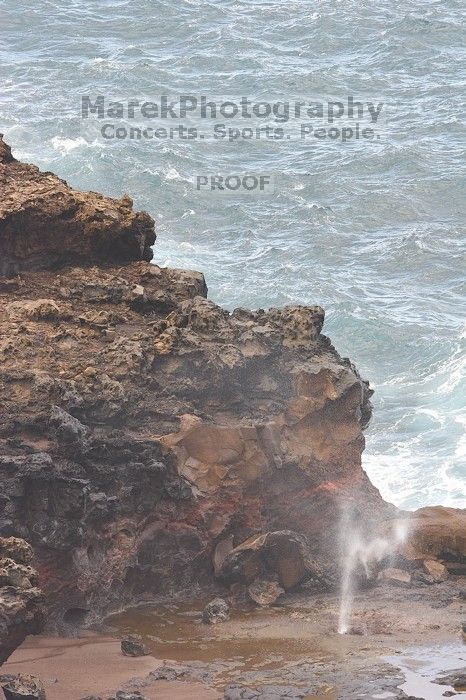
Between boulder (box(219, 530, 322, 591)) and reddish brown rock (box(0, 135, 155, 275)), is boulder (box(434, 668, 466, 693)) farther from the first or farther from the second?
reddish brown rock (box(0, 135, 155, 275))

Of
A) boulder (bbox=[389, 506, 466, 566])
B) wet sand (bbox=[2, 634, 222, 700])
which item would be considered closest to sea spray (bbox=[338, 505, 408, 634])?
boulder (bbox=[389, 506, 466, 566])

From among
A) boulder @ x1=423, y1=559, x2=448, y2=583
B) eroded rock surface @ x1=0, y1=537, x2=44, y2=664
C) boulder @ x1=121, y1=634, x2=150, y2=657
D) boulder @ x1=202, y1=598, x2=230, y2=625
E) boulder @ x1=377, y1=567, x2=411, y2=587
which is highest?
eroded rock surface @ x1=0, y1=537, x2=44, y2=664

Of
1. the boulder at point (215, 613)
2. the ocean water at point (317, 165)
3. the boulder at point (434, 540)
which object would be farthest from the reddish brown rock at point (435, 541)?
the ocean water at point (317, 165)

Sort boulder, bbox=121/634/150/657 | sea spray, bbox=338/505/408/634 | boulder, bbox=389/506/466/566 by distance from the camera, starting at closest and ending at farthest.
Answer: boulder, bbox=121/634/150/657 → sea spray, bbox=338/505/408/634 → boulder, bbox=389/506/466/566

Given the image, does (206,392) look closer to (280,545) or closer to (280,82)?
(280,545)

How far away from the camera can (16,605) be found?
9586 millimetres

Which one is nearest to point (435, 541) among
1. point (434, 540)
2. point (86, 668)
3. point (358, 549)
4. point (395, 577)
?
point (434, 540)

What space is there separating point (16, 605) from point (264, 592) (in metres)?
4.62

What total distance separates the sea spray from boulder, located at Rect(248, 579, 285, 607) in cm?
70

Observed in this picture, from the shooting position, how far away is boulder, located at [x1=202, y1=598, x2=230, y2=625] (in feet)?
42.6

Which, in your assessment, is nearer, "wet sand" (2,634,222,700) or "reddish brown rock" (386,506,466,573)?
"wet sand" (2,634,222,700)

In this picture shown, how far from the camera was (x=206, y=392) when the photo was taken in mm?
14273

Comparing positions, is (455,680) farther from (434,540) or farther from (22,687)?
(22,687)

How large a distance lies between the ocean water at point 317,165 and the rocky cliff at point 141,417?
6688 mm
